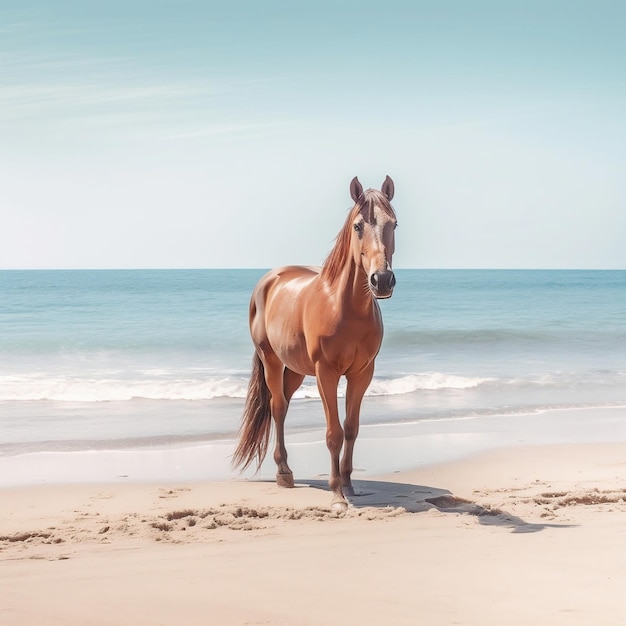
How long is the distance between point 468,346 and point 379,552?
1614cm

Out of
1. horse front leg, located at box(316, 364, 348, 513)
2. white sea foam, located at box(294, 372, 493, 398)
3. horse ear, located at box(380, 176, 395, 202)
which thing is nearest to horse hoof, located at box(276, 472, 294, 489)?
horse front leg, located at box(316, 364, 348, 513)

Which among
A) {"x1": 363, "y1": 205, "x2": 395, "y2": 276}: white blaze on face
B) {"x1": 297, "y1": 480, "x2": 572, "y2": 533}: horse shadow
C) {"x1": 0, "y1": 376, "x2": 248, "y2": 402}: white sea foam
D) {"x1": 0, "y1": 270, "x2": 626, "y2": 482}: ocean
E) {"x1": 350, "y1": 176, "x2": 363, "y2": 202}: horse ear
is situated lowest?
{"x1": 0, "y1": 376, "x2": 248, "y2": 402}: white sea foam

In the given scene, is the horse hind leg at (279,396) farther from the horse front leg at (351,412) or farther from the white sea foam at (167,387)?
the white sea foam at (167,387)

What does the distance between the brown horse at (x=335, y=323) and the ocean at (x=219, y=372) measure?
1.98 metres

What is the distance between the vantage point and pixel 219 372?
49.8ft

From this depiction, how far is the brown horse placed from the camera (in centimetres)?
508

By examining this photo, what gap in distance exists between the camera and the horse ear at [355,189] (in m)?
5.23

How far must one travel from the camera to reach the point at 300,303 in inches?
236

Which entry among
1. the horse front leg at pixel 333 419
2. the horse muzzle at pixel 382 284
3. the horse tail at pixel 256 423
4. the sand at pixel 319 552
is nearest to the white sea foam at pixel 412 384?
the horse tail at pixel 256 423

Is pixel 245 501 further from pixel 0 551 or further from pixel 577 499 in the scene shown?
pixel 577 499

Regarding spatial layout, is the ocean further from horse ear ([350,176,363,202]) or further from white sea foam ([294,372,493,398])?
horse ear ([350,176,363,202])

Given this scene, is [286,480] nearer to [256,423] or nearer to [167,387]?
[256,423]

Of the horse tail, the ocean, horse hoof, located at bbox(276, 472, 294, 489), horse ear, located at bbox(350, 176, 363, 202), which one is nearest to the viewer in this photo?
horse ear, located at bbox(350, 176, 363, 202)

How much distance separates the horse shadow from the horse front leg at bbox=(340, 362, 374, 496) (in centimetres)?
14
